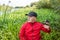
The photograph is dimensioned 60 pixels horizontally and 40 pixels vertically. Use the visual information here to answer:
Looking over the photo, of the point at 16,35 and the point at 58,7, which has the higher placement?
the point at 58,7

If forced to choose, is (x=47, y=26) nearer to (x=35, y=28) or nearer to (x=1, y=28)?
(x=35, y=28)

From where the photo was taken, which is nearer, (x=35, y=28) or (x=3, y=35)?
(x=35, y=28)

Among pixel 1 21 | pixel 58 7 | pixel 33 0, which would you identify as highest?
pixel 58 7

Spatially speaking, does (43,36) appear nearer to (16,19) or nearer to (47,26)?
(47,26)

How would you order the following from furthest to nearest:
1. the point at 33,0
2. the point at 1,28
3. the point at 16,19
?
the point at 33,0, the point at 16,19, the point at 1,28

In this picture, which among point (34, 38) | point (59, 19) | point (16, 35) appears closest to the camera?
point (34, 38)

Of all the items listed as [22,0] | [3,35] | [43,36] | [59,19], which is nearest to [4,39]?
[3,35]

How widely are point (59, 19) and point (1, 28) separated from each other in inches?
90.6

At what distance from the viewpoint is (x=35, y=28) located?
8500 millimetres

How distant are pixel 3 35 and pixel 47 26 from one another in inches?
84.0

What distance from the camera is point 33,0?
19609 mm

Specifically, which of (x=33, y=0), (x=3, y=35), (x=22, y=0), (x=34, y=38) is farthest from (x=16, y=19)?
(x=33, y=0)

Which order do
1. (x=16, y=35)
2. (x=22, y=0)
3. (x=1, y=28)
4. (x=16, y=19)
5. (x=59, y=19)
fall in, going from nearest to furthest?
1. (x=59, y=19)
2. (x=16, y=35)
3. (x=1, y=28)
4. (x=16, y=19)
5. (x=22, y=0)

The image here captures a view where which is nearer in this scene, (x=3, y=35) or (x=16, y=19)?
(x=3, y=35)
